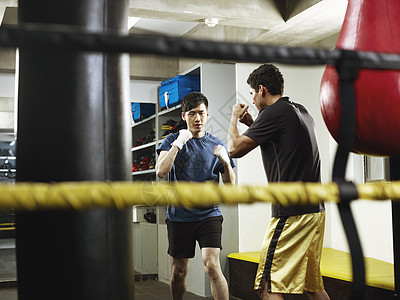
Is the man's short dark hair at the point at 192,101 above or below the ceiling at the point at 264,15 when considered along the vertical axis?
below

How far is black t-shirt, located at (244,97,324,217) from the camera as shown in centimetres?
249

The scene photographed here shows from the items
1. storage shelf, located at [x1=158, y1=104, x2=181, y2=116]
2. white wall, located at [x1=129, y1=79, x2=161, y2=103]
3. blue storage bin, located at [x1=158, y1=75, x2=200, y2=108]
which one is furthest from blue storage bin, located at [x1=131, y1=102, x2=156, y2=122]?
blue storage bin, located at [x1=158, y1=75, x2=200, y2=108]

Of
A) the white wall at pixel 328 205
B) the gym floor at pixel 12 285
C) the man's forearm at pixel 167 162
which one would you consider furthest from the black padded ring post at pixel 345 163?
the gym floor at pixel 12 285

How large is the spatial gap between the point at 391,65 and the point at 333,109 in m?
0.59

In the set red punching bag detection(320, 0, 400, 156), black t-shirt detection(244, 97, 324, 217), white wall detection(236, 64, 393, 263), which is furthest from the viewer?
white wall detection(236, 64, 393, 263)

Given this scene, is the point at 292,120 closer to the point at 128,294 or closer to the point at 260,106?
the point at 260,106

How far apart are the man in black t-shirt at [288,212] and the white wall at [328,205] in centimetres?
212

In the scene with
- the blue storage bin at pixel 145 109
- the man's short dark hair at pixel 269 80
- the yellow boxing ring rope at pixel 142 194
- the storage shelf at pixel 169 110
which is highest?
the blue storage bin at pixel 145 109

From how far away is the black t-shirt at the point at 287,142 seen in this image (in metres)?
2.49

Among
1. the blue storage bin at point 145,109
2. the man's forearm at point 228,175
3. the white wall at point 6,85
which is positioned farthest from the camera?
the blue storage bin at point 145,109

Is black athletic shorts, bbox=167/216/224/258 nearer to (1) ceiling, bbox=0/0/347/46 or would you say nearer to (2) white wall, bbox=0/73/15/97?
(1) ceiling, bbox=0/0/347/46

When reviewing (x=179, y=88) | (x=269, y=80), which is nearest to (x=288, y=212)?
(x=269, y=80)

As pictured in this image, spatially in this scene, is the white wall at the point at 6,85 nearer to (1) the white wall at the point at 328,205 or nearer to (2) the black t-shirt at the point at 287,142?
(1) the white wall at the point at 328,205

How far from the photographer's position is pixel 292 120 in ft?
8.25
